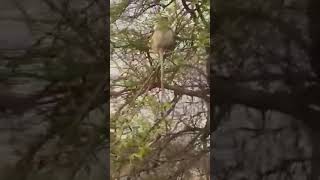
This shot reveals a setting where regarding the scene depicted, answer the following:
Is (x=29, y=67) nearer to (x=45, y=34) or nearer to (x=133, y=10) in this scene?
(x=45, y=34)

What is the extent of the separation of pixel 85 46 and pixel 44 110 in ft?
0.78

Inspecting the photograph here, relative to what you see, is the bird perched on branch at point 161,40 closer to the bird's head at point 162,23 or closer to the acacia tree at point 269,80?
the bird's head at point 162,23

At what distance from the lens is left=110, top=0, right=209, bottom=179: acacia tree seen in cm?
184

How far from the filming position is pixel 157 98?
186 centimetres

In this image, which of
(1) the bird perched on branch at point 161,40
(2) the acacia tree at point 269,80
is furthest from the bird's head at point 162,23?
(2) the acacia tree at point 269,80

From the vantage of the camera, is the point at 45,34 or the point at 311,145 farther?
the point at 311,145

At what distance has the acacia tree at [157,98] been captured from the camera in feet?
6.03

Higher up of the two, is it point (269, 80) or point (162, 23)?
point (162, 23)

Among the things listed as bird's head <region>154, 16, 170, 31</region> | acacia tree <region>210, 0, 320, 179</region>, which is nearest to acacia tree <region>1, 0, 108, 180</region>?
bird's head <region>154, 16, 170, 31</region>

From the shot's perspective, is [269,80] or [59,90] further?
[269,80]

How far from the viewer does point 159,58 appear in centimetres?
185

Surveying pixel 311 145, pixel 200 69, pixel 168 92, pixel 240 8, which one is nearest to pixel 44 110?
pixel 168 92

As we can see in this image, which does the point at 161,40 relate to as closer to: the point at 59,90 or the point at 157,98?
the point at 157,98

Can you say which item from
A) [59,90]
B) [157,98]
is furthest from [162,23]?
[59,90]
